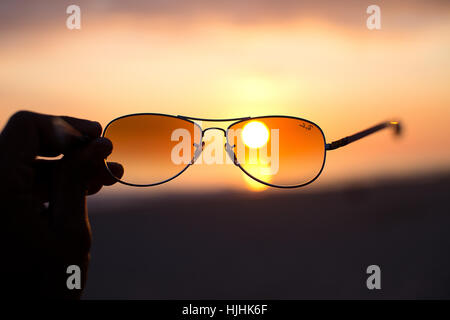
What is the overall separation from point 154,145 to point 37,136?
2.61 ft

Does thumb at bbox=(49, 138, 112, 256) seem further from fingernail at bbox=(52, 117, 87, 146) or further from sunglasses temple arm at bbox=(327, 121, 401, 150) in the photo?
sunglasses temple arm at bbox=(327, 121, 401, 150)

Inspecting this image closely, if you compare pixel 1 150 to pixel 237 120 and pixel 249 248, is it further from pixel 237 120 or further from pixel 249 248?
pixel 249 248

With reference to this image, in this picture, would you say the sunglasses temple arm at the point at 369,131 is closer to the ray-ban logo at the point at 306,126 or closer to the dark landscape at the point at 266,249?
the ray-ban logo at the point at 306,126

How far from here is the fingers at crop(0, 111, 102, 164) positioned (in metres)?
1.02

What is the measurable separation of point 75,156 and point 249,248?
12.0ft

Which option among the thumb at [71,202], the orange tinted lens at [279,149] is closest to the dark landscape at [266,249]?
the orange tinted lens at [279,149]

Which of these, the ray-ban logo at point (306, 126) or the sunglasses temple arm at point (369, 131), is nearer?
the sunglasses temple arm at point (369, 131)

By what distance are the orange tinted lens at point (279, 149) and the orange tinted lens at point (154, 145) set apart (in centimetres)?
26

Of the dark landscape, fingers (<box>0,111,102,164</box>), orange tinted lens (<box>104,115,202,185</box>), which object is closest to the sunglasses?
orange tinted lens (<box>104,115,202,185</box>)

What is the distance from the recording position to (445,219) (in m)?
5.86

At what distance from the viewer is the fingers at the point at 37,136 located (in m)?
1.02

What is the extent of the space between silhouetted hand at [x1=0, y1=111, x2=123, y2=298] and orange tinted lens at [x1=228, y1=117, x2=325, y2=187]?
35.2 inches

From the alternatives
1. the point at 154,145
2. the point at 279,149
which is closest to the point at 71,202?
the point at 154,145

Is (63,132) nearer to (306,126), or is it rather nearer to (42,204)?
(42,204)
